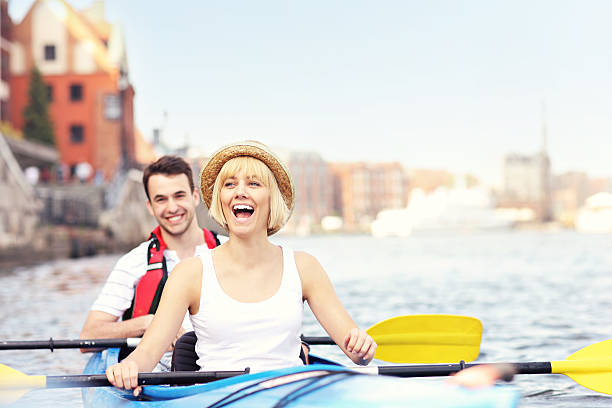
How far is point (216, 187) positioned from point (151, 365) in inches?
29.6

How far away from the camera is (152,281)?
4.63 m

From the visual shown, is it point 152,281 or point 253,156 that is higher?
point 253,156

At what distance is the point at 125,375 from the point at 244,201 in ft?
Result: 2.70

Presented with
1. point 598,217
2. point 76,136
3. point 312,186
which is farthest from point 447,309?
point 598,217

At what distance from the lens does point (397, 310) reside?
16219 millimetres

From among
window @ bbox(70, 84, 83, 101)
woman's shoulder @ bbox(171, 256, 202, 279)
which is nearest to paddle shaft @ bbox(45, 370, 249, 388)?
woman's shoulder @ bbox(171, 256, 202, 279)

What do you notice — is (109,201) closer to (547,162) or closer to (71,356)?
(71,356)

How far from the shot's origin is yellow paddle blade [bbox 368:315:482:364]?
4602 millimetres

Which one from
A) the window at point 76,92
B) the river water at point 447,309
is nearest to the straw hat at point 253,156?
the river water at point 447,309

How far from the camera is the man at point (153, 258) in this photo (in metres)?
4.66

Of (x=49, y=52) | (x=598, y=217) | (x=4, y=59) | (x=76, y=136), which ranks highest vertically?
(x=49, y=52)

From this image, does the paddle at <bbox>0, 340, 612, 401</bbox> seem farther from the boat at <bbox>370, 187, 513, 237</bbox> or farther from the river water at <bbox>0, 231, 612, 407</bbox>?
the boat at <bbox>370, 187, 513, 237</bbox>

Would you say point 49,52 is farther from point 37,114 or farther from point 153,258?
point 153,258

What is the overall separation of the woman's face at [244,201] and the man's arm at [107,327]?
1.74 metres
